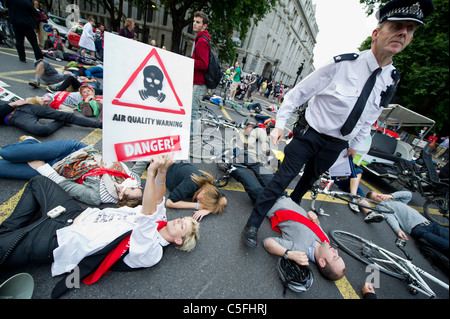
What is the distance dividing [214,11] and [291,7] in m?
40.8

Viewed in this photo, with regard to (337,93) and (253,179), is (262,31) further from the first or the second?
(337,93)

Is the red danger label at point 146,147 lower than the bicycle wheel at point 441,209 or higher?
lower

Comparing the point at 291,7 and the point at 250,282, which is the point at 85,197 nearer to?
the point at 250,282

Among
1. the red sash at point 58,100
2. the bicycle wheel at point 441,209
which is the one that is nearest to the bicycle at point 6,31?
the red sash at point 58,100

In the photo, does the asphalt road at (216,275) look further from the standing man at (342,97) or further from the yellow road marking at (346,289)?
the standing man at (342,97)

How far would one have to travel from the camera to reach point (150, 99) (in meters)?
1.19

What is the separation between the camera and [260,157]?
157 inches

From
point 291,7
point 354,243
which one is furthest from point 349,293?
point 291,7

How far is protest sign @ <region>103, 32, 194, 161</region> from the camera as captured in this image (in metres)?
1.04

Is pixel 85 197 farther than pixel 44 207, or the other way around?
pixel 85 197

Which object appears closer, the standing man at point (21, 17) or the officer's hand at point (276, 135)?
the officer's hand at point (276, 135)

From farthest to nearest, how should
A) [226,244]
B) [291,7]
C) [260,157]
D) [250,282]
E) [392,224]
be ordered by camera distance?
1. [291,7]
2. [260,157]
3. [392,224]
4. [226,244]
5. [250,282]

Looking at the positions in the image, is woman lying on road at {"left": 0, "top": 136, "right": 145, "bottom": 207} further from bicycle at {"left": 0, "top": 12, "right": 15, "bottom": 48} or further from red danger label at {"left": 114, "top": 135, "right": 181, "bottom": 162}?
bicycle at {"left": 0, "top": 12, "right": 15, "bottom": 48}

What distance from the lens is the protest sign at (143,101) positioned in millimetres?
1037
